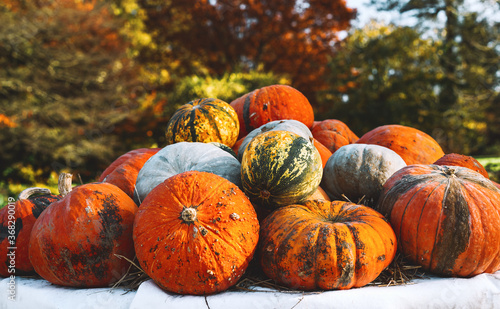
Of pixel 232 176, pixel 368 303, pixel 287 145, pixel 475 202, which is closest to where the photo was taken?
pixel 368 303

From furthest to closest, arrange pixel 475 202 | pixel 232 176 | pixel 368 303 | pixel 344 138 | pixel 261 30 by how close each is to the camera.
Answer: pixel 261 30, pixel 344 138, pixel 232 176, pixel 475 202, pixel 368 303

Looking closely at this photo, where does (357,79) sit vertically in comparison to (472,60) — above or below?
below

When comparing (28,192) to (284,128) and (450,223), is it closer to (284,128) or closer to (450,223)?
(284,128)

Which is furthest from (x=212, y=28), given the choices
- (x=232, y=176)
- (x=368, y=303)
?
(x=368, y=303)

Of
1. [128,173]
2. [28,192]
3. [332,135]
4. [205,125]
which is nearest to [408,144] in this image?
[332,135]

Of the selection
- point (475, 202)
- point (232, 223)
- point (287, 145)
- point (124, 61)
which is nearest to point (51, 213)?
point (232, 223)

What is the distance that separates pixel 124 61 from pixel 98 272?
39.5ft

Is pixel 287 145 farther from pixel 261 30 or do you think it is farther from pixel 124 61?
pixel 261 30

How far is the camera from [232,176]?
2531mm

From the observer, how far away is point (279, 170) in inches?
87.7

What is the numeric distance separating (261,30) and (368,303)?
547 inches

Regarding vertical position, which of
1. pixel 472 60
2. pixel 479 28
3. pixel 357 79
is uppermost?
pixel 479 28

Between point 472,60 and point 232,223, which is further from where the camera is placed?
point 472,60

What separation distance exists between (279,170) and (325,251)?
559mm
